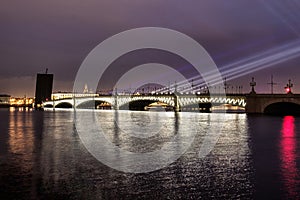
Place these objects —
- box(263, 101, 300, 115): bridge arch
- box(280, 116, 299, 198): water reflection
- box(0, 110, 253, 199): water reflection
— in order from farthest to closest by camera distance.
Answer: box(263, 101, 300, 115): bridge arch
box(280, 116, 299, 198): water reflection
box(0, 110, 253, 199): water reflection

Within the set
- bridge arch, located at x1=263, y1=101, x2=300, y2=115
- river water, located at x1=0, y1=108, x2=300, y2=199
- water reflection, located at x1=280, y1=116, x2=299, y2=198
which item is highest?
bridge arch, located at x1=263, y1=101, x2=300, y2=115

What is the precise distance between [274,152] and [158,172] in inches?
391

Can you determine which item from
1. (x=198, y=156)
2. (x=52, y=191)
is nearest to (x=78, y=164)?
(x=52, y=191)

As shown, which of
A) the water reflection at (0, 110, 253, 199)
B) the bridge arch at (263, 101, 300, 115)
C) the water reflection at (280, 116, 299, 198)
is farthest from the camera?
the bridge arch at (263, 101, 300, 115)

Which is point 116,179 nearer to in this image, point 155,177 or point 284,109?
point 155,177

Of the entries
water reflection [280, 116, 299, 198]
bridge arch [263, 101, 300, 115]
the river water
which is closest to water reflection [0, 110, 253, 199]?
the river water

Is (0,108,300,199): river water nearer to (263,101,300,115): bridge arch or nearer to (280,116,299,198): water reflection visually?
(280,116,299,198): water reflection

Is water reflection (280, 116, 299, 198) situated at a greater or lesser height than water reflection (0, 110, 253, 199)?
lesser

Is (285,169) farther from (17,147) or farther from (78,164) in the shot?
(17,147)

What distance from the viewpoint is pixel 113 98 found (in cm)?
14938

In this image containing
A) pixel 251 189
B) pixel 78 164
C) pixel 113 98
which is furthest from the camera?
pixel 113 98

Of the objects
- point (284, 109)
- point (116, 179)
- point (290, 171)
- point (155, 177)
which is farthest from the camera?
point (284, 109)

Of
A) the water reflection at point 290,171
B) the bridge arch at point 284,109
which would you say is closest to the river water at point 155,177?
the water reflection at point 290,171

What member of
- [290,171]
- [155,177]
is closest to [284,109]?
[290,171]
